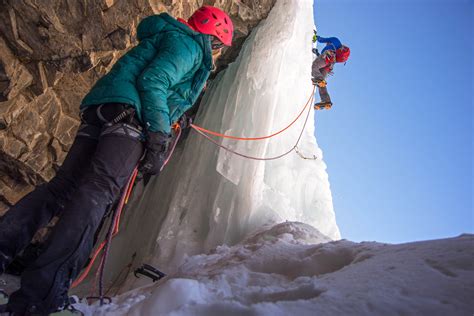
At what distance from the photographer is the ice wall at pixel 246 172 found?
10.4 feet

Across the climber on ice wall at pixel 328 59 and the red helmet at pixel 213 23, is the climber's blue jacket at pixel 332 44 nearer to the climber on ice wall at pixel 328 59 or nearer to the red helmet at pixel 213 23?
the climber on ice wall at pixel 328 59

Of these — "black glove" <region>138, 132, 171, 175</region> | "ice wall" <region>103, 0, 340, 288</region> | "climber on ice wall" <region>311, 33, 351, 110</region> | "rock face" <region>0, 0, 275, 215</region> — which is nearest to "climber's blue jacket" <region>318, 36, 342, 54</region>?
"climber on ice wall" <region>311, 33, 351, 110</region>

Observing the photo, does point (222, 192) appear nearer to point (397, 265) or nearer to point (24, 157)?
point (397, 265)

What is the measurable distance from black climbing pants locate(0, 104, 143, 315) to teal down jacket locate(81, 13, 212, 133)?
130 millimetres

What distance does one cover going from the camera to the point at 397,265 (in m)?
1.09

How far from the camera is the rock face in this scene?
129 inches

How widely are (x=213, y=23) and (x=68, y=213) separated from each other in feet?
5.44

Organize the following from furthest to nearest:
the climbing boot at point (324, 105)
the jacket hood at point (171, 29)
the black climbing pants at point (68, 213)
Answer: the climbing boot at point (324, 105)
the jacket hood at point (171, 29)
the black climbing pants at point (68, 213)

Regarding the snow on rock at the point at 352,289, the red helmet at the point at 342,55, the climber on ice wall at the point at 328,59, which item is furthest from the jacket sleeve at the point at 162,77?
the red helmet at the point at 342,55

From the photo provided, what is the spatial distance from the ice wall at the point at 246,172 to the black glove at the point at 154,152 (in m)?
1.44

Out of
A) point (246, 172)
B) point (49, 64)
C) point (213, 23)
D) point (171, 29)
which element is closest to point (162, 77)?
point (171, 29)

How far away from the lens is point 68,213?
1.29 m

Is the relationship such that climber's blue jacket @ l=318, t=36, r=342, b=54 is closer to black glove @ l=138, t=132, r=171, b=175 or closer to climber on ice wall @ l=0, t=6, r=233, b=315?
climber on ice wall @ l=0, t=6, r=233, b=315

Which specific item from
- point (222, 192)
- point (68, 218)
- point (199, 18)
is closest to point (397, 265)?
point (68, 218)
